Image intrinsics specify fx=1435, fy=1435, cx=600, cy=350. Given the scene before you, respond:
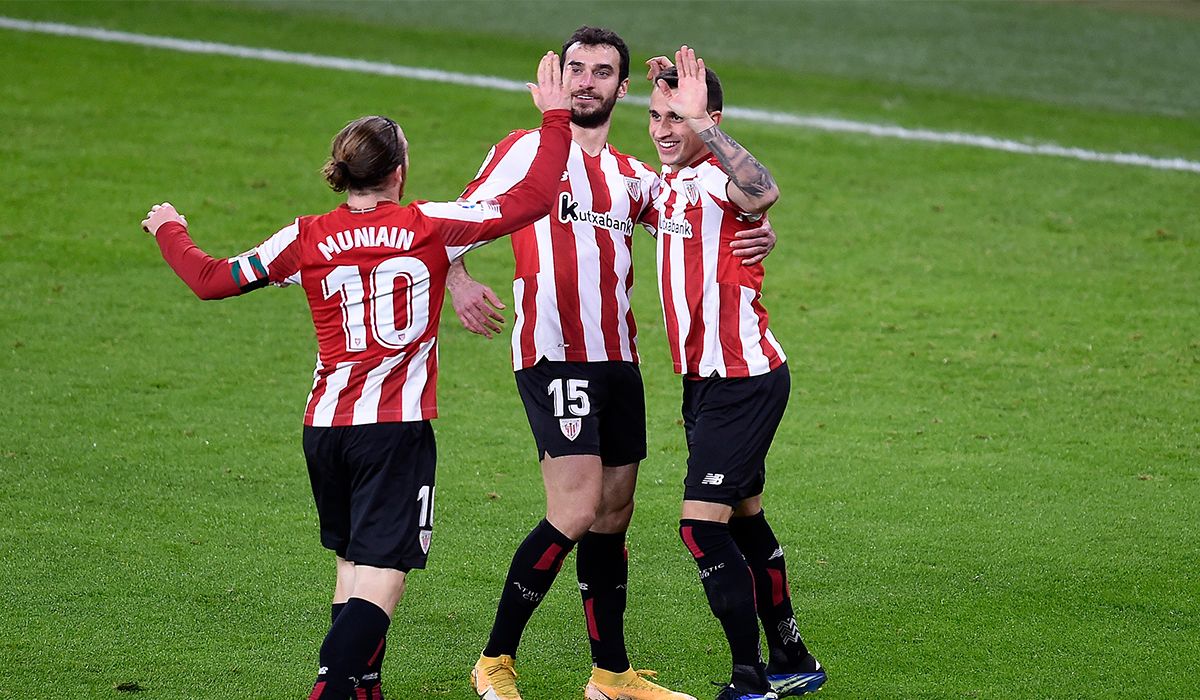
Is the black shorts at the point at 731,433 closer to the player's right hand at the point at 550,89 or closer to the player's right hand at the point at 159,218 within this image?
the player's right hand at the point at 550,89

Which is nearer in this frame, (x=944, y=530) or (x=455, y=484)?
(x=944, y=530)

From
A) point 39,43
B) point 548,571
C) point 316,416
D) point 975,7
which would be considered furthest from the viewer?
point 975,7

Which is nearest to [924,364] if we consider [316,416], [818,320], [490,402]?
[818,320]

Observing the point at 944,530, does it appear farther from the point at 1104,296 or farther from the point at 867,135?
the point at 867,135

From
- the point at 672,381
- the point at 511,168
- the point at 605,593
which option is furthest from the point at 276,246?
the point at 672,381

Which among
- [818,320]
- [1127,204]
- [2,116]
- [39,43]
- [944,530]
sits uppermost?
[39,43]

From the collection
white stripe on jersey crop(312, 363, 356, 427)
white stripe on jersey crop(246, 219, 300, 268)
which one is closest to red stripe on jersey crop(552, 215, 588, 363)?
white stripe on jersey crop(312, 363, 356, 427)

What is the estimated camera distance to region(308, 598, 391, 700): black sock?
4332 millimetres

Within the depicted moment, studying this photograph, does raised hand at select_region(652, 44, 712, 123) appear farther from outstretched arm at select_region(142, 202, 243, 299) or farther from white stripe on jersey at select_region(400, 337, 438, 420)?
outstretched arm at select_region(142, 202, 243, 299)

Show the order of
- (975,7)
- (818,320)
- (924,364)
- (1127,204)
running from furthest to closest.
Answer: (975,7) < (1127,204) < (818,320) < (924,364)

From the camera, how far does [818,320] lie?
1016cm

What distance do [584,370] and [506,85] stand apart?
10938 millimetres

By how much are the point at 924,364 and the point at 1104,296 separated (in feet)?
6.98

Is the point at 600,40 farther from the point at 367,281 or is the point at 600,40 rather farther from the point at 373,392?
the point at 373,392
